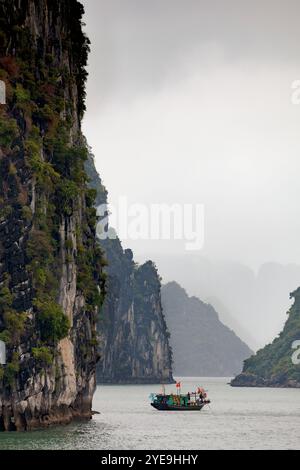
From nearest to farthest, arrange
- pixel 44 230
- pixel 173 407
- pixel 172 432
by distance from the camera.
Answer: pixel 44 230 < pixel 172 432 < pixel 173 407

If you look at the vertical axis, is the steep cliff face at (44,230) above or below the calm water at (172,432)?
above

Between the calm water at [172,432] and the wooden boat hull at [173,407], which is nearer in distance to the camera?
the calm water at [172,432]

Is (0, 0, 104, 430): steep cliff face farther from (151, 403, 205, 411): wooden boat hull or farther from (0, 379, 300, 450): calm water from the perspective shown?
(151, 403, 205, 411): wooden boat hull

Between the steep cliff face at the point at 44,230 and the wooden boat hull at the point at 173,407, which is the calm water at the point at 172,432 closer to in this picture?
the wooden boat hull at the point at 173,407

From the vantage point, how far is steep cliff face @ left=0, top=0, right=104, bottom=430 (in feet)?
A: 211

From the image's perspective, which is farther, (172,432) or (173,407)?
(173,407)

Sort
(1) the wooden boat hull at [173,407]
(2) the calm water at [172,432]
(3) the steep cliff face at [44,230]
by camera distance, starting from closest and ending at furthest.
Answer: (2) the calm water at [172,432] < (3) the steep cliff face at [44,230] < (1) the wooden boat hull at [173,407]

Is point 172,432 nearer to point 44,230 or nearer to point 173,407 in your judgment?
point 44,230

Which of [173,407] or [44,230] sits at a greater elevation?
[44,230]

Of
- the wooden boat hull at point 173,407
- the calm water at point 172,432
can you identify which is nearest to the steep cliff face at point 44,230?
the calm water at point 172,432

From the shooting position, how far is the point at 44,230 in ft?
226

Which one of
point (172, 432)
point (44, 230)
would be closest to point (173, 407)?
point (172, 432)

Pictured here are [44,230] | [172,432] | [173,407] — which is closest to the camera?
[44,230]

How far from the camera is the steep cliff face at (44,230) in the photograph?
64.2 metres
